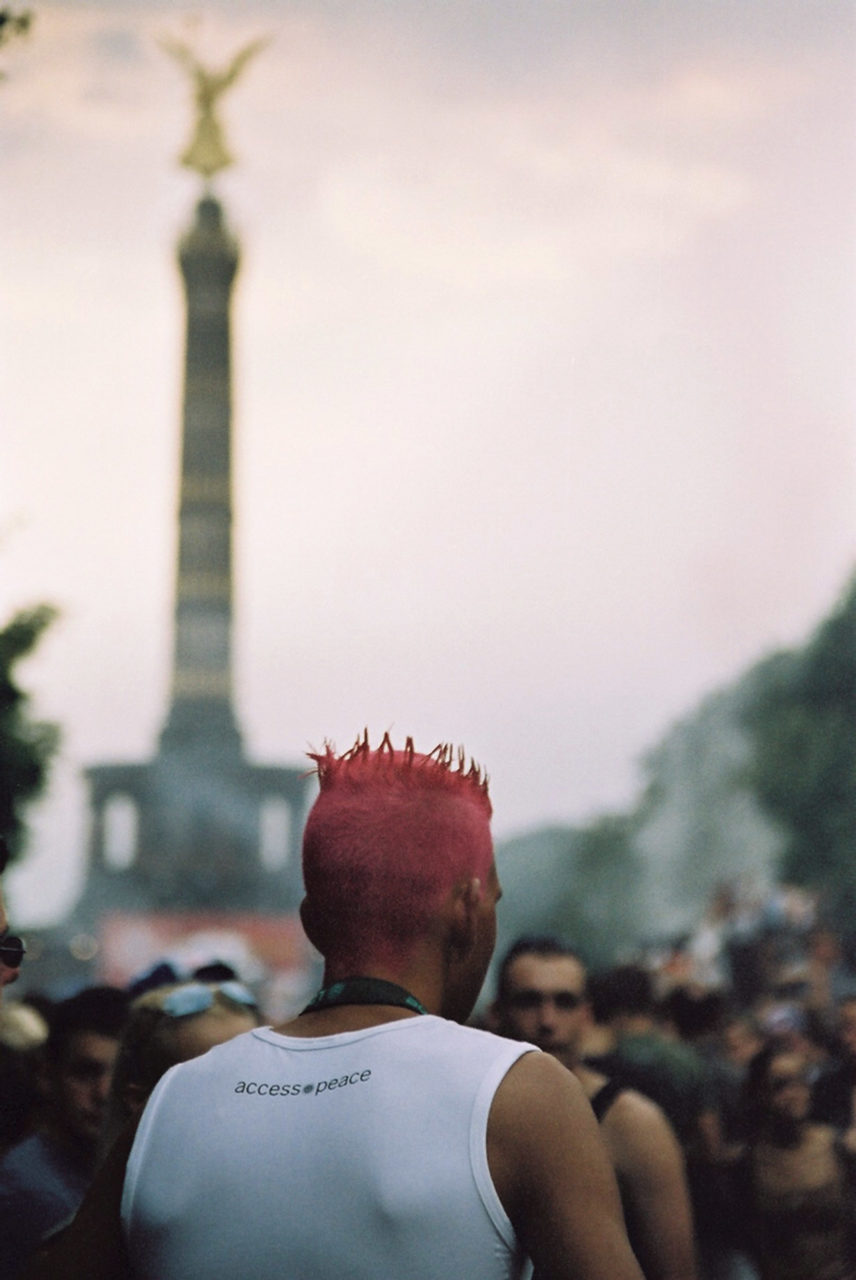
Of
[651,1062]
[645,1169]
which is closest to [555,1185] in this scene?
[645,1169]

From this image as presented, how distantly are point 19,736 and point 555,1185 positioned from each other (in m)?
15.5

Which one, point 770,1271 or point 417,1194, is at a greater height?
point 417,1194

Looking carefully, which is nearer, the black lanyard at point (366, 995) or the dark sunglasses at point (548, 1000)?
the black lanyard at point (366, 995)

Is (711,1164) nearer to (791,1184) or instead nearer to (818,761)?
(791,1184)

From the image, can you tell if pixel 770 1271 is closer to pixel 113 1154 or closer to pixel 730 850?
pixel 113 1154

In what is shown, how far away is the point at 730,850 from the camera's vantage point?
5353 centimetres

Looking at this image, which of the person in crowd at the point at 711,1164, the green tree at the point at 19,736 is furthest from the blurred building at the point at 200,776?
the person in crowd at the point at 711,1164

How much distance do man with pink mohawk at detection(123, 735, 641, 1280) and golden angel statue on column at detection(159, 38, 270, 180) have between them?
196 feet

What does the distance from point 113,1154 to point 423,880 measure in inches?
18.3

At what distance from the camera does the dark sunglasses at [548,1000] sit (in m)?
4.53

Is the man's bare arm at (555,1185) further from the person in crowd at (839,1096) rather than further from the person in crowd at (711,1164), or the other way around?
the person in crowd at (839,1096)

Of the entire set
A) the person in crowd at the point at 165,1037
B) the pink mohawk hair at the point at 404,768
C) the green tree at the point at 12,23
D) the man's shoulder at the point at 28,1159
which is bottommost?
the man's shoulder at the point at 28,1159

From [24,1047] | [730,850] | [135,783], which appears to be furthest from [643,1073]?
[135,783]

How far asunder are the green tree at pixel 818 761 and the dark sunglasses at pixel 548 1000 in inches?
1341
